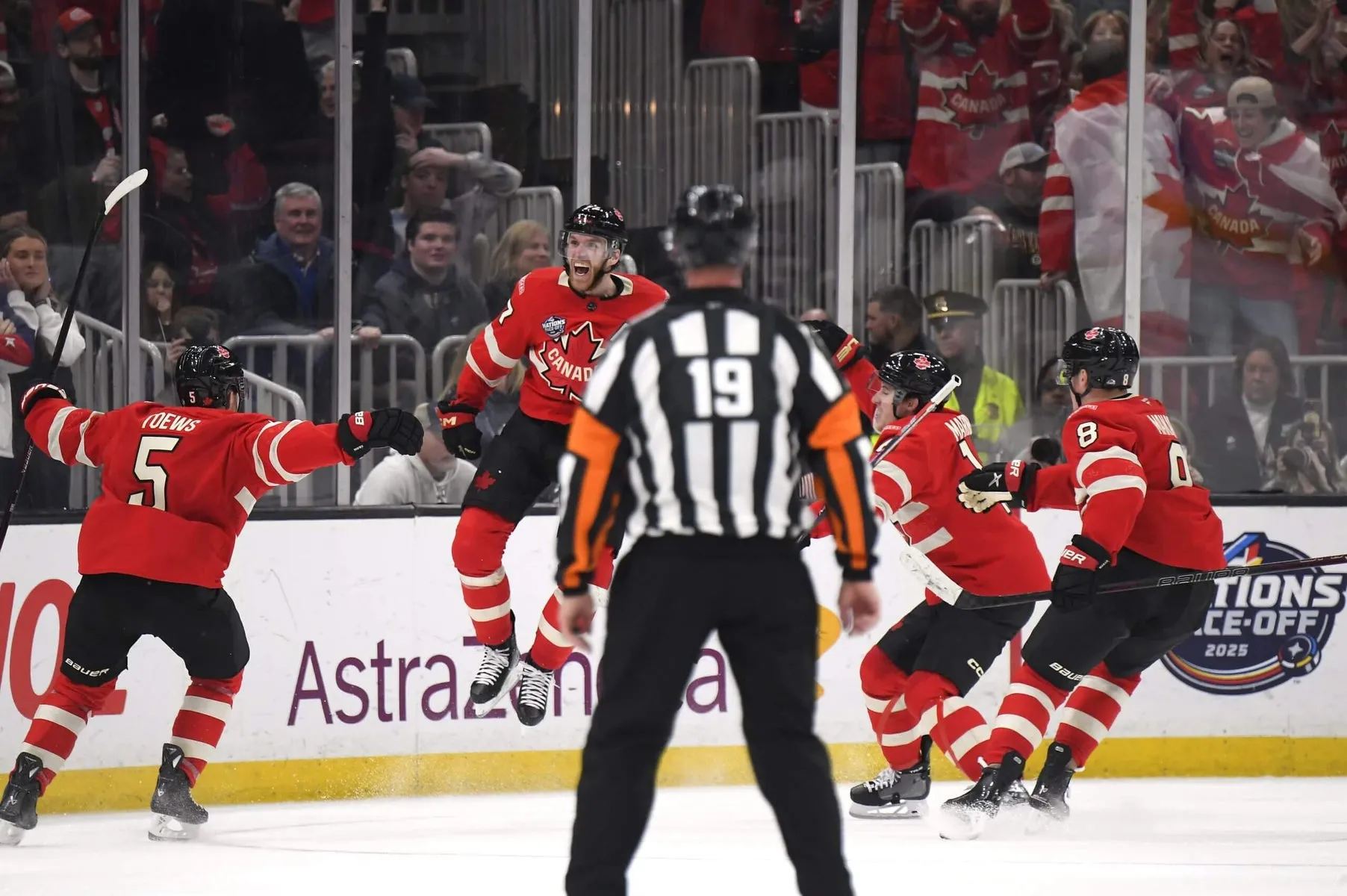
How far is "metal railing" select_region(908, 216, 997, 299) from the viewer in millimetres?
7699

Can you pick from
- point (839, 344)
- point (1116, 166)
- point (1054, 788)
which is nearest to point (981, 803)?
point (1054, 788)

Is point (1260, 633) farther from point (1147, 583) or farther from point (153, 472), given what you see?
point (153, 472)

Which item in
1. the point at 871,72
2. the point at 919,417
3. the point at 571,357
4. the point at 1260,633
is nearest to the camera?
the point at 571,357

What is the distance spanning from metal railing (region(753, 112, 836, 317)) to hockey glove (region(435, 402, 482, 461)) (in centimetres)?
269

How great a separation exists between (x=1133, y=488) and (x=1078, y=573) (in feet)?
0.95

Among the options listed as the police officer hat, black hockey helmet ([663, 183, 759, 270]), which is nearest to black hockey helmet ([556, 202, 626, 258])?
black hockey helmet ([663, 183, 759, 270])

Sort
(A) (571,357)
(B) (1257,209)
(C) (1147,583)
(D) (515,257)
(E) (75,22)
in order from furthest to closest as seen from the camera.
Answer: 1. (B) (1257,209)
2. (D) (515,257)
3. (E) (75,22)
4. (C) (1147,583)
5. (A) (571,357)

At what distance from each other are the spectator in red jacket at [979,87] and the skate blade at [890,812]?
2.97m

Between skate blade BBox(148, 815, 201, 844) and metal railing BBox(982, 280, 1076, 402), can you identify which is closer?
skate blade BBox(148, 815, 201, 844)

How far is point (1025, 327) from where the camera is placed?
777 centimetres

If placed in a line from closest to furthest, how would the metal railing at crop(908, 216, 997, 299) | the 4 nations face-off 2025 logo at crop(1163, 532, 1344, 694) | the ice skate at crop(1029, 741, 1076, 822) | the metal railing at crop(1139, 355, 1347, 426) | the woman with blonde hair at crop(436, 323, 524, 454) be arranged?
the ice skate at crop(1029, 741, 1076, 822)
the 4 nations face-off 2025 logo at crop(1163, 532, 1344, 694)
the woman with blonde hair at crop(436, 323, 524, 454)
the metal railing at crop(1139, 355, 1347, 426)
the metal railing at crop(908, 216, 997, 299)

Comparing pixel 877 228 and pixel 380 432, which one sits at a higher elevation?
pixel 877 228

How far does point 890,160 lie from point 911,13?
25.2 inches

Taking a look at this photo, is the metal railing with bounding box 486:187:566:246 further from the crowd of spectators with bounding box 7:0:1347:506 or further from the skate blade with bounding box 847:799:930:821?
the skate blade with bounding box 847:799:930:821
